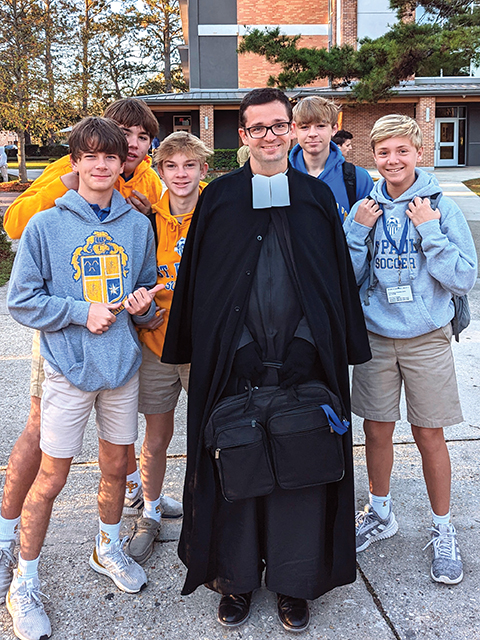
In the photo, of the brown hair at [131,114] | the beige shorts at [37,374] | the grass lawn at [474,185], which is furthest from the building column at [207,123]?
the beige shorts at [37,374]

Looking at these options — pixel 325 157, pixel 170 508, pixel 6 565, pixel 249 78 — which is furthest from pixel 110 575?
pixel 249 78

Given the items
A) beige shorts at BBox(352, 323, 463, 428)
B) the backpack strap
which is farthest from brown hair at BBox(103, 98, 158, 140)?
beige shorts at BBox(352, 323, 463, 428)

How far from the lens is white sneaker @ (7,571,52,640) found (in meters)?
2.37

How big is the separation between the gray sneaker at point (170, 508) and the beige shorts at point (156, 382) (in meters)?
0.64

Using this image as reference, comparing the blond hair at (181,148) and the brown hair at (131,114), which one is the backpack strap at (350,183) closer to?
the blond hair at (181,148)

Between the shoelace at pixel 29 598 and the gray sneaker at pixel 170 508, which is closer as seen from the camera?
the shoelace at pixel 29 598

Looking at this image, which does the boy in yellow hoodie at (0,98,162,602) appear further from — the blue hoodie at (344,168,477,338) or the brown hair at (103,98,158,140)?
the blue hoodie at (344,168,477,338)

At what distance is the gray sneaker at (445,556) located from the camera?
2.69m

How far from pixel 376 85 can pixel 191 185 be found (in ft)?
48.2

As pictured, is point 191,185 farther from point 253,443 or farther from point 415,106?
point 415,106

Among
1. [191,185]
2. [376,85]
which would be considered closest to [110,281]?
[191,185]

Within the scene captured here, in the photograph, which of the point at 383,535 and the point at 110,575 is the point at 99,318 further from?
the point at 383,535

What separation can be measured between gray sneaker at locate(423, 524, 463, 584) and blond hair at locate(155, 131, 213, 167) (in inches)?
84.1

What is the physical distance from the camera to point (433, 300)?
2721mm
